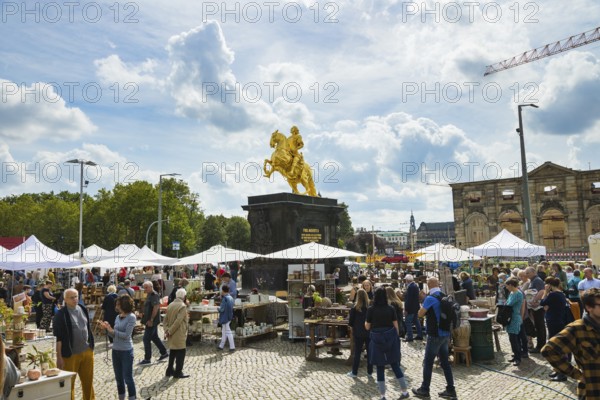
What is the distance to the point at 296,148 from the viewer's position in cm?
2677

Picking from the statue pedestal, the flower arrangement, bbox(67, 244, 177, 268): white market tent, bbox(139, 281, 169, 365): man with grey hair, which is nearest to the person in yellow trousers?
bbox(139, 281, 169, 365): man with grey hair

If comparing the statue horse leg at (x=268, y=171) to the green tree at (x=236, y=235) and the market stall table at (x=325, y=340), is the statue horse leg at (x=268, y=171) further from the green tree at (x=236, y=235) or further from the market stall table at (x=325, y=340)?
the green tree at (x=236, y=235)

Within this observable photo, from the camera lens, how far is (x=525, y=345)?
1048cm

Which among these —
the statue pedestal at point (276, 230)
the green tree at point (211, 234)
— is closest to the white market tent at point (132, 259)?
the statue pedestal at point (276, 230)

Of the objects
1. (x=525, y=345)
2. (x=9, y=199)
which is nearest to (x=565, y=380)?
(x=525, y=345)

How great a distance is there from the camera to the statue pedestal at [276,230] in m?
23.3

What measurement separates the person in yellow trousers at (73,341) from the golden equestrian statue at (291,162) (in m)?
19.6

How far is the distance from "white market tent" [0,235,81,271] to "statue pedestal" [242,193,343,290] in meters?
8.94

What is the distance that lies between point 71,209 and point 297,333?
6296 cm

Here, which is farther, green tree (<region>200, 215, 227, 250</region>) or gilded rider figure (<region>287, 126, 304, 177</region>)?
green tree (<region>200, 215, 227, 250</region>)

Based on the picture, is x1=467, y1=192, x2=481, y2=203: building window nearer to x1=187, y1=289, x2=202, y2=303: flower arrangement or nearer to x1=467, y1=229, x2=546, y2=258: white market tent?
x1=467, y1=229, x2=546, y2=258: white market tent

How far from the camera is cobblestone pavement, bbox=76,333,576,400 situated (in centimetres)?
814

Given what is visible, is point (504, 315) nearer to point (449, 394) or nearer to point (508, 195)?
point (449, 394)

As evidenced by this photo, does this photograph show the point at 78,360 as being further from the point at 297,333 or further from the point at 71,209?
the point at 71,209
